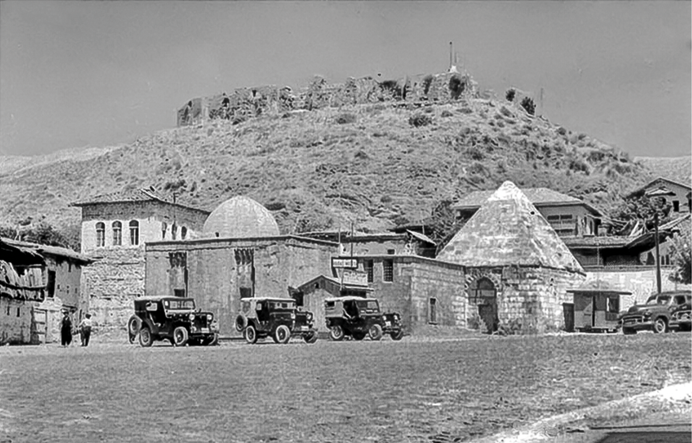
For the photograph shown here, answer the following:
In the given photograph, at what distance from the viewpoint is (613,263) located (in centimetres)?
5559

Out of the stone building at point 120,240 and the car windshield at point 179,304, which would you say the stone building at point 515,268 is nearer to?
the stone building at point 120,240

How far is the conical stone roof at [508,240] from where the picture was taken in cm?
4694

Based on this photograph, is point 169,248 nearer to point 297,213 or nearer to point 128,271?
point 128,271

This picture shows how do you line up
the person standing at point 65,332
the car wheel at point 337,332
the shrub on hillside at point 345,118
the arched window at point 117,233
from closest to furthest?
the person standing at point 65,332 → the car wheel at point 337,332 → the arched window at point 117,233 → the shrub on hillside at point 345,118

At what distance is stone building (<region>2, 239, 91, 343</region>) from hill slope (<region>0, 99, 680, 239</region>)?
2947cm

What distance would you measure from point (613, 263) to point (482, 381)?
43406 millimetres

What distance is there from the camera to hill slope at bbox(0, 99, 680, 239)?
3361 inches

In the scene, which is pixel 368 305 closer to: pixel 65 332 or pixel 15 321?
pixel 65 332

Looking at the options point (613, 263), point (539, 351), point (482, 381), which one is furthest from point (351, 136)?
point (482, 381)

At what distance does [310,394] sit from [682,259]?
37.6 metres

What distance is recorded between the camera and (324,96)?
423ft

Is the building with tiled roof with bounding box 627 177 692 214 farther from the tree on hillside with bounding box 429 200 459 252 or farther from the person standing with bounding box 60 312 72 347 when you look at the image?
the person standing with bounding box 60 312 72 347

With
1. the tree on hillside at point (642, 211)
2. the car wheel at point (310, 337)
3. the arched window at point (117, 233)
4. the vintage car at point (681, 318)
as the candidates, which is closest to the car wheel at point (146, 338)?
the car wheel at point (310, 337)

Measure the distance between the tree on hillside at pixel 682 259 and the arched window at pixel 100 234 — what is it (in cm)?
2891
